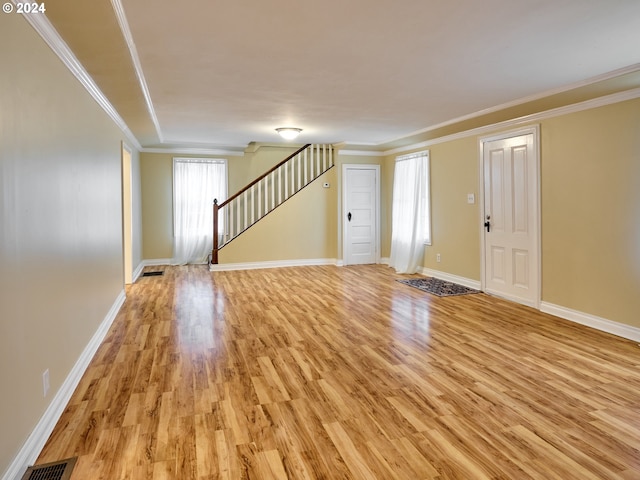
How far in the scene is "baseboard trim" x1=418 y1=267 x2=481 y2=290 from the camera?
5.98 m

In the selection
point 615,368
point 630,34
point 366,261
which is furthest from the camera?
point 366,261

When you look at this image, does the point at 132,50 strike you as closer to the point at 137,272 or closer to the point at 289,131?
the point at 289,131

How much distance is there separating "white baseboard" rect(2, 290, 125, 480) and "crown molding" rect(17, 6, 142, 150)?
84.7 inches

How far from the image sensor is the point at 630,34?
273 centimetres

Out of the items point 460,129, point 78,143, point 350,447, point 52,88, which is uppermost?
point 460,129

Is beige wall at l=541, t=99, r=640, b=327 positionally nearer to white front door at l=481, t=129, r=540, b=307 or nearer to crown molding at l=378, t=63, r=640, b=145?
white front door at l=481, t=129, r=540, b=307

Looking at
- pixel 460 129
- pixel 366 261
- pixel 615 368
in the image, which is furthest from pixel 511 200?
pixel 366 261

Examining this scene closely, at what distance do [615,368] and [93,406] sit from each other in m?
3.79

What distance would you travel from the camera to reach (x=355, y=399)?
2.64 meters

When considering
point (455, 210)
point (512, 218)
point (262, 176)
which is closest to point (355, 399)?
point (512, 218)

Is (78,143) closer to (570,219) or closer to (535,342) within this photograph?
(535,342)

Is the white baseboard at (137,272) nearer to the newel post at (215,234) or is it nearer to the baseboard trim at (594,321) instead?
the newel post at (215,234)

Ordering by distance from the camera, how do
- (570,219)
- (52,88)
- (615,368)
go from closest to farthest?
1. (52,88)
2. (615,368)
3. (570,219)

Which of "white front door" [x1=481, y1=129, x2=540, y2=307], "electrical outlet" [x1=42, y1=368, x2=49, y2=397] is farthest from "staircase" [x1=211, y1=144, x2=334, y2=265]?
"electrical outlet" [x1=42, y1=368, x2=49, y2=397]
